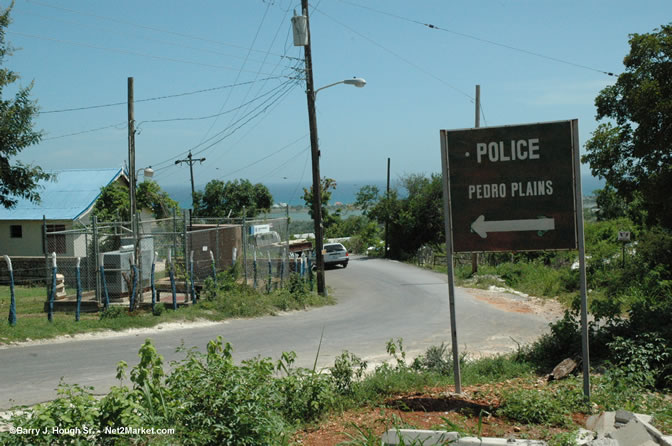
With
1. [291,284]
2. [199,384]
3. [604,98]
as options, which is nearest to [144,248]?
[291,284]

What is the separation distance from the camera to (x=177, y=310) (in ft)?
57.6

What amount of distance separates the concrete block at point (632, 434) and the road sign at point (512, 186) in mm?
2189

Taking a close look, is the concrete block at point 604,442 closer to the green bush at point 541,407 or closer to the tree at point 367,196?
the green bush at point 541,407

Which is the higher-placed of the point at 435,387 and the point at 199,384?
the point at 199,384

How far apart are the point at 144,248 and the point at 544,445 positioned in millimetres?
17945

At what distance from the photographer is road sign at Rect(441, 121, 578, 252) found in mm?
6562

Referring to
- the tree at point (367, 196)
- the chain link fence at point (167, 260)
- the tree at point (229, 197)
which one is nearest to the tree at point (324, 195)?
the tree at point (367, 196)

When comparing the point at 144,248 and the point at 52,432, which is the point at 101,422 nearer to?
the point at 52,432

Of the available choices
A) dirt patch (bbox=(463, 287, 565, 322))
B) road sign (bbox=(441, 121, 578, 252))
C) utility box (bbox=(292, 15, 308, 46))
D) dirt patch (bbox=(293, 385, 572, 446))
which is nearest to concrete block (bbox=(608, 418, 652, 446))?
dirt patch (bbox=(293, 385, 572, 446))

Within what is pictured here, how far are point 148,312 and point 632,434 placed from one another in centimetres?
1453

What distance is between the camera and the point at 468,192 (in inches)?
267

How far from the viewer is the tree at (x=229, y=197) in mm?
57069

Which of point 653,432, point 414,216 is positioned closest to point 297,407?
point 653,432

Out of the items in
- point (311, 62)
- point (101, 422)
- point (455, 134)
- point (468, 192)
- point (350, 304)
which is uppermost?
point (311, 62)
